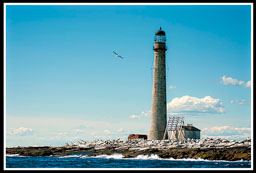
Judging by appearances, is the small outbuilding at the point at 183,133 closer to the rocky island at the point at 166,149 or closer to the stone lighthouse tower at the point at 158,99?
the stone lighthouse tower at the point at 158,99

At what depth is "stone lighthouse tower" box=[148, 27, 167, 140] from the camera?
152 ft

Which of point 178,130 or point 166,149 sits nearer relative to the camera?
point 166,149

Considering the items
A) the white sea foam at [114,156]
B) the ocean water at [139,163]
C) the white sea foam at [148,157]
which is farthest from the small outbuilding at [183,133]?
the white sea foam at [148,157]

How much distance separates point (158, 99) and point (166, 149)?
748 centimetres

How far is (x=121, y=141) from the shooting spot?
4856 centimetres

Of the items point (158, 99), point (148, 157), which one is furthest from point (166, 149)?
point (158, 99)

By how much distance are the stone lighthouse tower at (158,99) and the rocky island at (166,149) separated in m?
2.27

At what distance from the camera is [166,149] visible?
40.2m

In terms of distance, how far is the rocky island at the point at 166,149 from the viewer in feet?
114

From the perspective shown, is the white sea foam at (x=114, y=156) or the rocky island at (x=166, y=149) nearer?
the rocky island at (x=166, y=149)

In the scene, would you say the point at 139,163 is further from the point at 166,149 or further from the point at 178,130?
the point at 178,130

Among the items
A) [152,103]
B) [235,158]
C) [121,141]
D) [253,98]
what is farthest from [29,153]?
[253,98]

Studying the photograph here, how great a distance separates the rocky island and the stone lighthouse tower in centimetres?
227

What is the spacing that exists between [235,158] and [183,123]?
47.6 feet
